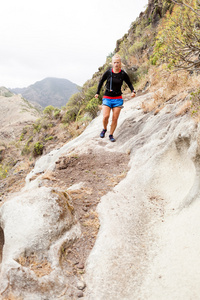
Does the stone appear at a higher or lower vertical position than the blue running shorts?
lower

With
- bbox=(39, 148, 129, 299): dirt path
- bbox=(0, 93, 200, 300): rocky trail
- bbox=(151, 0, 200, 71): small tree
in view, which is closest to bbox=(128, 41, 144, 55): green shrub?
bbox=(151, 0, 200, 71): small tree

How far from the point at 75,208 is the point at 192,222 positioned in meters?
2.00

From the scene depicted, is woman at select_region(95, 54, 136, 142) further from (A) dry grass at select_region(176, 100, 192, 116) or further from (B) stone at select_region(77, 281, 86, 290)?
(B) stone at select_region(77, 281, 86, 290)

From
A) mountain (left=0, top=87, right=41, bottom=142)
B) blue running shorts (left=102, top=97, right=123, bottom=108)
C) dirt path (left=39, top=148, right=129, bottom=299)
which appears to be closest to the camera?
dirt path (left=39, top=148, right=129, bottom=299)

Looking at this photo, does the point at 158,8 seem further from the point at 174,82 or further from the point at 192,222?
the point at 192,222

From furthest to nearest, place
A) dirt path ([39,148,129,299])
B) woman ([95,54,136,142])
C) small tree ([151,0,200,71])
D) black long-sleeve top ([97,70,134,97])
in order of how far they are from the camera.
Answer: black long-sleeve top ([97,70,134,97]) < woman ([95,54,136,142]) < small tree ([151,0,200,71]) < dirt path ([39,148,129,299])

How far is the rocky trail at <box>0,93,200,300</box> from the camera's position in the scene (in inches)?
84.7

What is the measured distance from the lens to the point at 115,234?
2986 mm

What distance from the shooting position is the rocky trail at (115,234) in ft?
7.06

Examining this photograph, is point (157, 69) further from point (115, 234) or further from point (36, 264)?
point (36, 264)

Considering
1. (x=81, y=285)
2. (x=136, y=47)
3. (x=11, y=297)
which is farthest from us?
(x=136, y=47)

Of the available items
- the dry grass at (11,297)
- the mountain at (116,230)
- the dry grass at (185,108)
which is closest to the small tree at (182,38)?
the mountain at (116,230)

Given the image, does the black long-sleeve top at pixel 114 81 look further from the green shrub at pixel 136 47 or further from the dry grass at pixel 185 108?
the green shrub at pixel 136 47

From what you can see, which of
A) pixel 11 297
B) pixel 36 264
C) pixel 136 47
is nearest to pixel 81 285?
pixel 36 264
